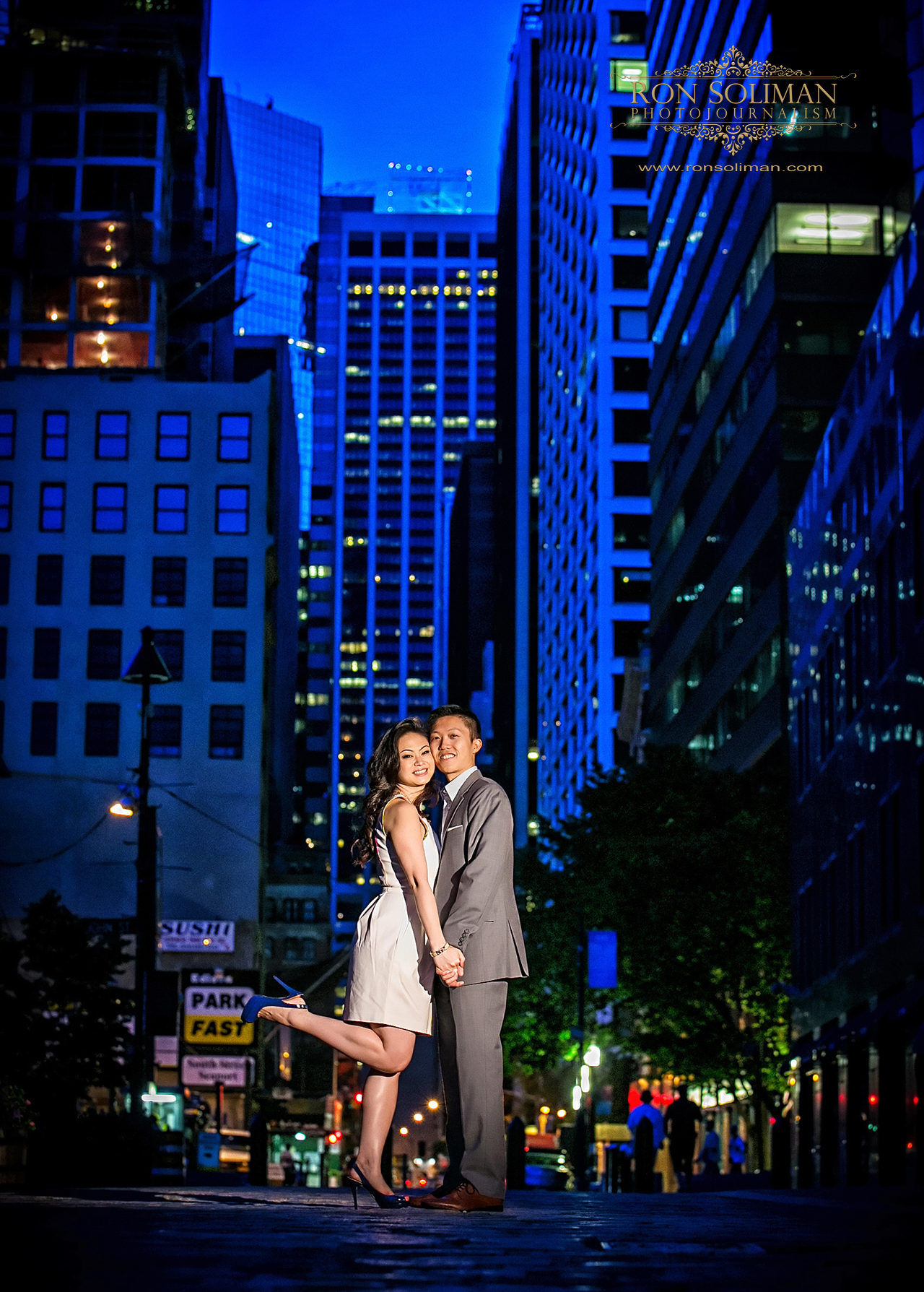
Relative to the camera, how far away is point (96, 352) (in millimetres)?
96375

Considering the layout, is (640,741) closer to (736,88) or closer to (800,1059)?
(736,88)

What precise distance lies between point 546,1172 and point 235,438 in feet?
165

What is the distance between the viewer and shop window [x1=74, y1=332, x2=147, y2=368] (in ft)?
316

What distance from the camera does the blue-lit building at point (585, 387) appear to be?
350 ft

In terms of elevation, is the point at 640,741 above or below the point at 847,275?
below

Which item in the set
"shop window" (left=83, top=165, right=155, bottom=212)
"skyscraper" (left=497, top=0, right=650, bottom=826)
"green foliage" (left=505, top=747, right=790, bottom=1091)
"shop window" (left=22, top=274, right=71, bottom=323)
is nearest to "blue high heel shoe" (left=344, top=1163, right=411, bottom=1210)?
"green foliage" (left=505, top=747, right=790, bottom=1091)

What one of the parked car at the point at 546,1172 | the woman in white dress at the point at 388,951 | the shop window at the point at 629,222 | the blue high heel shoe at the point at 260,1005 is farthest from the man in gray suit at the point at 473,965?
the shop window at the point at 629,222

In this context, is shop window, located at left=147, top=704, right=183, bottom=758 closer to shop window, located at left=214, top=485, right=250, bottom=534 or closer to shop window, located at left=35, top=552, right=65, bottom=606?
shop window, located at left=35, top=552, right=65, bottom=606

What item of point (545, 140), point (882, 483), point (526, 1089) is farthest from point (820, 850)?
point (545, 140)

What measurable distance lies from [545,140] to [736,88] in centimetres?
8244

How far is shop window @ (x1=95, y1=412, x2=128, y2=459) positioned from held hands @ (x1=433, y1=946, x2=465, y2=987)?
255 ft

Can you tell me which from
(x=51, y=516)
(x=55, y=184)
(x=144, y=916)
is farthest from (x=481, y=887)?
(x=55, y=184)

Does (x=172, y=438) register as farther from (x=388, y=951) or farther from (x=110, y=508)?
(x=388, y=951)

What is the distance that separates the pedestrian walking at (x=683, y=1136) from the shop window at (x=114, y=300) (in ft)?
245
